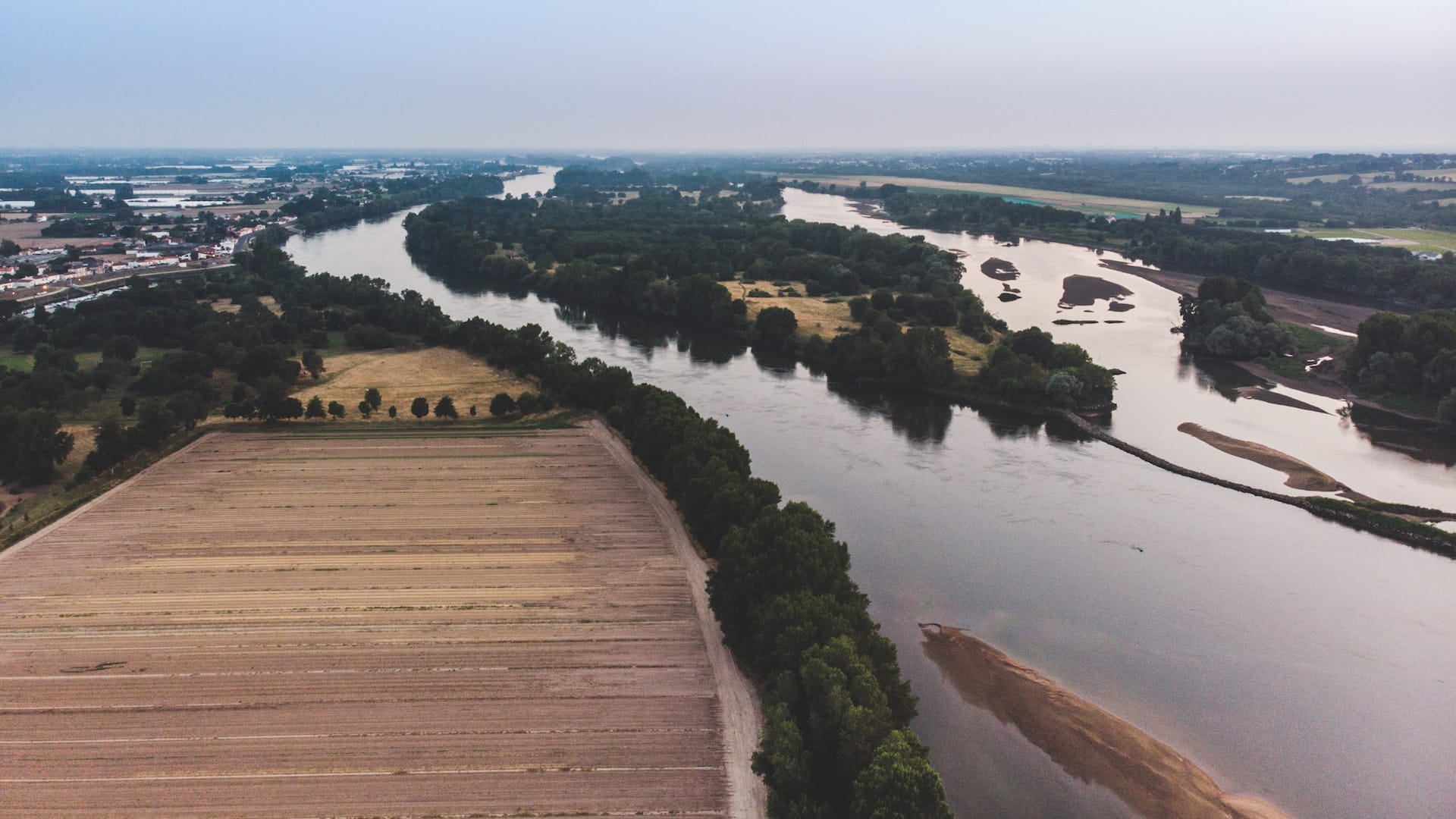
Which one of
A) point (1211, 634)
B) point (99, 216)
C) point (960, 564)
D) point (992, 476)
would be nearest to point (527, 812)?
point (960, 564)

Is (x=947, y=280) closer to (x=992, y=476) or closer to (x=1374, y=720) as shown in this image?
(x=992, y=476)

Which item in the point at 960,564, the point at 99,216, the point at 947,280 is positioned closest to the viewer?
the point at 960,564

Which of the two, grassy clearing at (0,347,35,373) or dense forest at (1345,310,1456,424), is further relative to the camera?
grassy clearing at (0,347,35,373)

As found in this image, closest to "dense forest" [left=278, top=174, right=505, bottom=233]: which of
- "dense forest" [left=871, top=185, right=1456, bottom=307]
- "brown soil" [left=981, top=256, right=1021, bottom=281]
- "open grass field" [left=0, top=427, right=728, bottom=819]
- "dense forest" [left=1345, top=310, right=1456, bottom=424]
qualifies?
"dense forest" [left=871, top=185, right=1456, bottom=307]

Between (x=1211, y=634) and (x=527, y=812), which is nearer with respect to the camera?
(x=527, y=812)

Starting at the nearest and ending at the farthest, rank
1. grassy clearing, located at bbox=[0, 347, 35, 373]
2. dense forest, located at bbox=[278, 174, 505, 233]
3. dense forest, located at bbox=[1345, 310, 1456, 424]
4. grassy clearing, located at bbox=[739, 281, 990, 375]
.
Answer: dense forest, located at bbox=[1345, 310, 1456, 424], grassy clearing, located at bbox=[0, 347, 35, 373], grassy clearing, located at bbox=[739, 281, 990, 375], dense forest, located at bbox=[278, 174, 505, 233]

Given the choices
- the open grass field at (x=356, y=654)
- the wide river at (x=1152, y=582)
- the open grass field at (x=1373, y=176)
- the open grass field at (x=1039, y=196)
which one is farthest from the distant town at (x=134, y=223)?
the open grass field at (x=1373, y=176)

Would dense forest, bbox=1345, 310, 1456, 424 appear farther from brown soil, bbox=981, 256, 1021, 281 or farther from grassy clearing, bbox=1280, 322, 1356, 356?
brown soil, bbox=981, 256, 1021, 281
